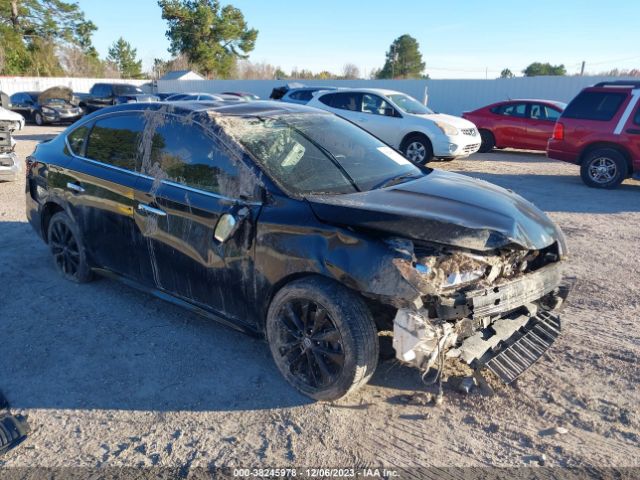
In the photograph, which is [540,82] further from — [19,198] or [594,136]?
[19,198]

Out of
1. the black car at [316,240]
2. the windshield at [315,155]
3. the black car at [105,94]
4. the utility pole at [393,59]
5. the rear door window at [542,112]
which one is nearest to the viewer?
the black car at [316,240]

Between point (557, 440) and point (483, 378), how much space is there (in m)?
0.59

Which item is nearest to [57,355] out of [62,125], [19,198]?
[19,198]

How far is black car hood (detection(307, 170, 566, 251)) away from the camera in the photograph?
117 inches

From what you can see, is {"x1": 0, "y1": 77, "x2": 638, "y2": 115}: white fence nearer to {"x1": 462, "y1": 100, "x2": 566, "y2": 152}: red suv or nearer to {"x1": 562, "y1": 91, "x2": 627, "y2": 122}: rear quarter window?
{"x1": 462, "y1": 100, "x2": 566, "y2": 152}: red suv

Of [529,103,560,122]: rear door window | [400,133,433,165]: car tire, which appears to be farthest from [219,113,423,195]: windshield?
[529,103,560,122]: rear door window

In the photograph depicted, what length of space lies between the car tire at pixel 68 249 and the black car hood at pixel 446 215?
103 inches

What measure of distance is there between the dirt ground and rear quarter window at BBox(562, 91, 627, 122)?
6335 millimetres

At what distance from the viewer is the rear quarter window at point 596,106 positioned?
9.87 m

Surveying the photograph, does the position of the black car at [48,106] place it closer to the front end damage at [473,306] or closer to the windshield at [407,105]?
the windshield at [407,105]

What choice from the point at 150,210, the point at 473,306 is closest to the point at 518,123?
the point at 150,210

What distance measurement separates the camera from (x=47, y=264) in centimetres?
559

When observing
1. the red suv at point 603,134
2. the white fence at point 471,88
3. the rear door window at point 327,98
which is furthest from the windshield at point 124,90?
the red suv at point 603,134

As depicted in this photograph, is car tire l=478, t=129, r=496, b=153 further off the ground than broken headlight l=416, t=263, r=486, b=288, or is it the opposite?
car tire l=478, t=129, r=496, b=153
